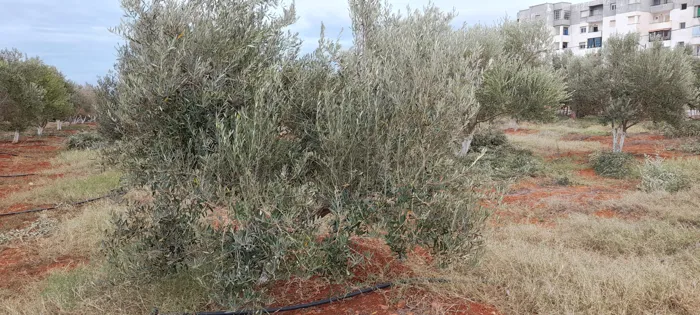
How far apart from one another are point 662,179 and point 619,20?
5775 centimetres

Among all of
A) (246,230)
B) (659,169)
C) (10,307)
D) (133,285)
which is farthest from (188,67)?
(659,169)

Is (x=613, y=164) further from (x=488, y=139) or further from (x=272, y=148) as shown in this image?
(x=272, y=148)

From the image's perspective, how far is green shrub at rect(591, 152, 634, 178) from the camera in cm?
1642

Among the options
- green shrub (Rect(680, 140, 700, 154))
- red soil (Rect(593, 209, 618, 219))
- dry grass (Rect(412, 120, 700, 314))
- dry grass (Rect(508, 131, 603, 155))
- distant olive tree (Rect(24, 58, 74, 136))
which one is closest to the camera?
dry grass (Rect(412, 120, 700, 314))

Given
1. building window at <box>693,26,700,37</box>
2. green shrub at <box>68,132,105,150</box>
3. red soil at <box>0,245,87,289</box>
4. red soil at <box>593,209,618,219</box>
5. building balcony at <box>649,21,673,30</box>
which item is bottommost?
red soil at <box>593,209,618,219</box>

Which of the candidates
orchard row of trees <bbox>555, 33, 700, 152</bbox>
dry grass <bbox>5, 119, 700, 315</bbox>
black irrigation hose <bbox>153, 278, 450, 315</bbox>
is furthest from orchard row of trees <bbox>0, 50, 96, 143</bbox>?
orchard row of trees <bbox>555, 33, 700, 152</bbox>

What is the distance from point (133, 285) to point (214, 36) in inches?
126

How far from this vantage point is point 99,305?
542cm

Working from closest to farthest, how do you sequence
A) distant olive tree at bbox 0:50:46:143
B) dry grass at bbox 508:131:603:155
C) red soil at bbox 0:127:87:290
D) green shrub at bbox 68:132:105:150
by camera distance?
1. red soil at bbox 0:127:87:290
2. dry grass at bbox 508:131:603:155
3. distant olive tree at bbox 0:50:46:143
4. green shrub at bbox 68:132:105:150

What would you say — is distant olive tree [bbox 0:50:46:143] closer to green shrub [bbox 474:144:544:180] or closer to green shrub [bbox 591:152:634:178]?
green shrub [bbox 474:144:544:180]

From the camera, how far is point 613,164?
1717 cm

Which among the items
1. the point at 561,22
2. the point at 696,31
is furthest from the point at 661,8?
the point at 561,22

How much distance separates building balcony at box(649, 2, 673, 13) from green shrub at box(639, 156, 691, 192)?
55984mm

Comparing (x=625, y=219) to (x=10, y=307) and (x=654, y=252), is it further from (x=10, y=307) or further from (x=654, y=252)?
(x=10, y=307)
